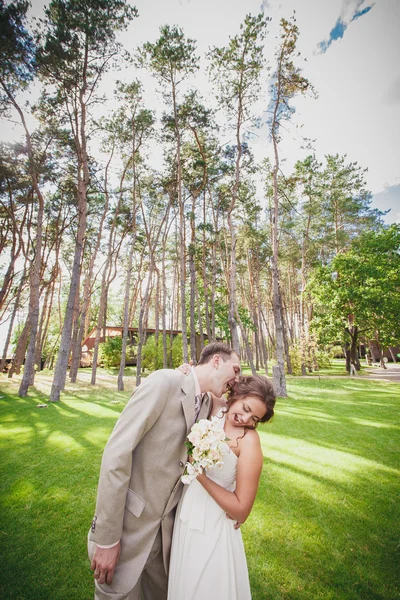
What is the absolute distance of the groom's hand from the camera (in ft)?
4.59

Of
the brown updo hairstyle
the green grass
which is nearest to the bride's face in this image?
the brown updo hairstyle

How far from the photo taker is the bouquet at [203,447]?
1.46 metres

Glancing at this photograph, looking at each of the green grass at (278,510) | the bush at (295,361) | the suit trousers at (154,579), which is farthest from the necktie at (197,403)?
the bush at (295,361)

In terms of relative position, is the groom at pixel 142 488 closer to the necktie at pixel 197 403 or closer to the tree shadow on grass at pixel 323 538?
the necktie at pixel 197 403

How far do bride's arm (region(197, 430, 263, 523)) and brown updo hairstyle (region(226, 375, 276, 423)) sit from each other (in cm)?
39

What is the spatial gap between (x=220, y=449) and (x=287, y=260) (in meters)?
23.7

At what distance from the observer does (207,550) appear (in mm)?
1588

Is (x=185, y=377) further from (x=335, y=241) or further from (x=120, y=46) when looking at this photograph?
(x=335, y=241)

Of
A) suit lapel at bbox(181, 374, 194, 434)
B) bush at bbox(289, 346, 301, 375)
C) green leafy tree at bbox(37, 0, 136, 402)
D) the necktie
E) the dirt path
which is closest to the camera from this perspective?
suit lapel at bbox(181, 374, 194, 434)

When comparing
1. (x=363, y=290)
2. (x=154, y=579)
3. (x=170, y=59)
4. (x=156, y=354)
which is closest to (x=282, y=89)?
(x=170, y=59)

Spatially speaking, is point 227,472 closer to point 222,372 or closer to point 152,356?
point 222,372

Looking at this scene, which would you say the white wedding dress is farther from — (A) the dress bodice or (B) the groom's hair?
(B) the groom's hair

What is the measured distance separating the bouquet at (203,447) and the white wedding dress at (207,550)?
34 cm

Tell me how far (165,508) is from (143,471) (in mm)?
331
